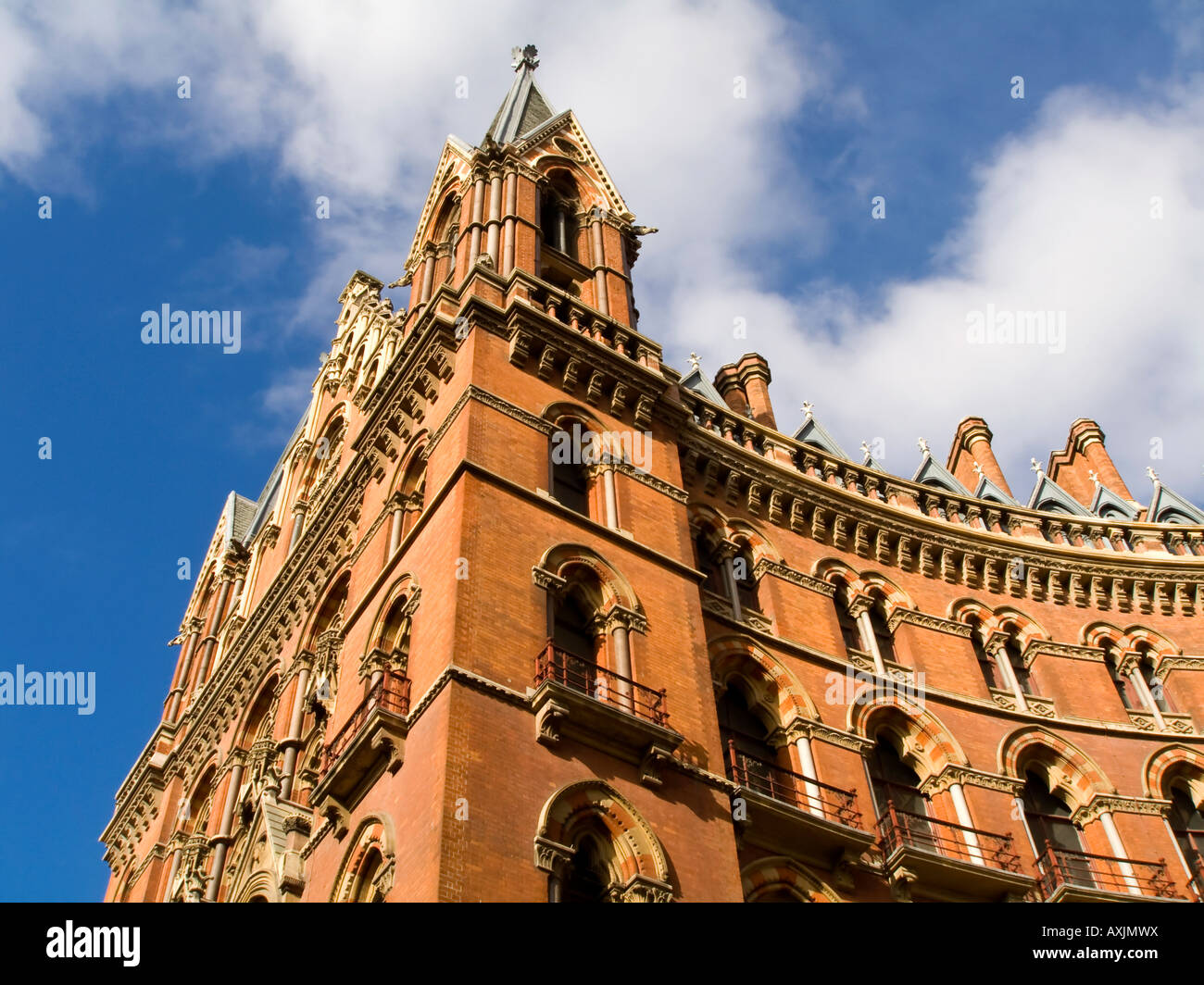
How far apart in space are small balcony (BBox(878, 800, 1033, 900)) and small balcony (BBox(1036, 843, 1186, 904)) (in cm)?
88

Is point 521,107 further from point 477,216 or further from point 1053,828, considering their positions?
point 1053,828

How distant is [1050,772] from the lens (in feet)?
89.9

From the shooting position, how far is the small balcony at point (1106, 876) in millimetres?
24172

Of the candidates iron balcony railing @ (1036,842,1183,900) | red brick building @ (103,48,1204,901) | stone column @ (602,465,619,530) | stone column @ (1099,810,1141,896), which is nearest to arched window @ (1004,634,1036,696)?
red brick building @ (103,48,1204,901)

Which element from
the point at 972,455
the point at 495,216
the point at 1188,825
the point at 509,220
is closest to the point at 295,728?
the point at 509,220

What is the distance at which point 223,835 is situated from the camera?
28.9 meters

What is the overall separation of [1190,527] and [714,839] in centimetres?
2043

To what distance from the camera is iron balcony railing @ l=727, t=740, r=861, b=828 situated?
74.6 feet

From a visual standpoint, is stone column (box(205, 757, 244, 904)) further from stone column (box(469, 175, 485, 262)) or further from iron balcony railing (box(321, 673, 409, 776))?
stone column (box(469, 175, 485, 262))

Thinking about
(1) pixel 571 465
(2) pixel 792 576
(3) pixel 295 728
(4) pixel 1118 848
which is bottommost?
(4) pixel 1118 848

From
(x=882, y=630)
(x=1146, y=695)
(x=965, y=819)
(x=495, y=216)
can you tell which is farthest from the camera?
(x=495, y=216)

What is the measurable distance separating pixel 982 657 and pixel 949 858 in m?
7.91
